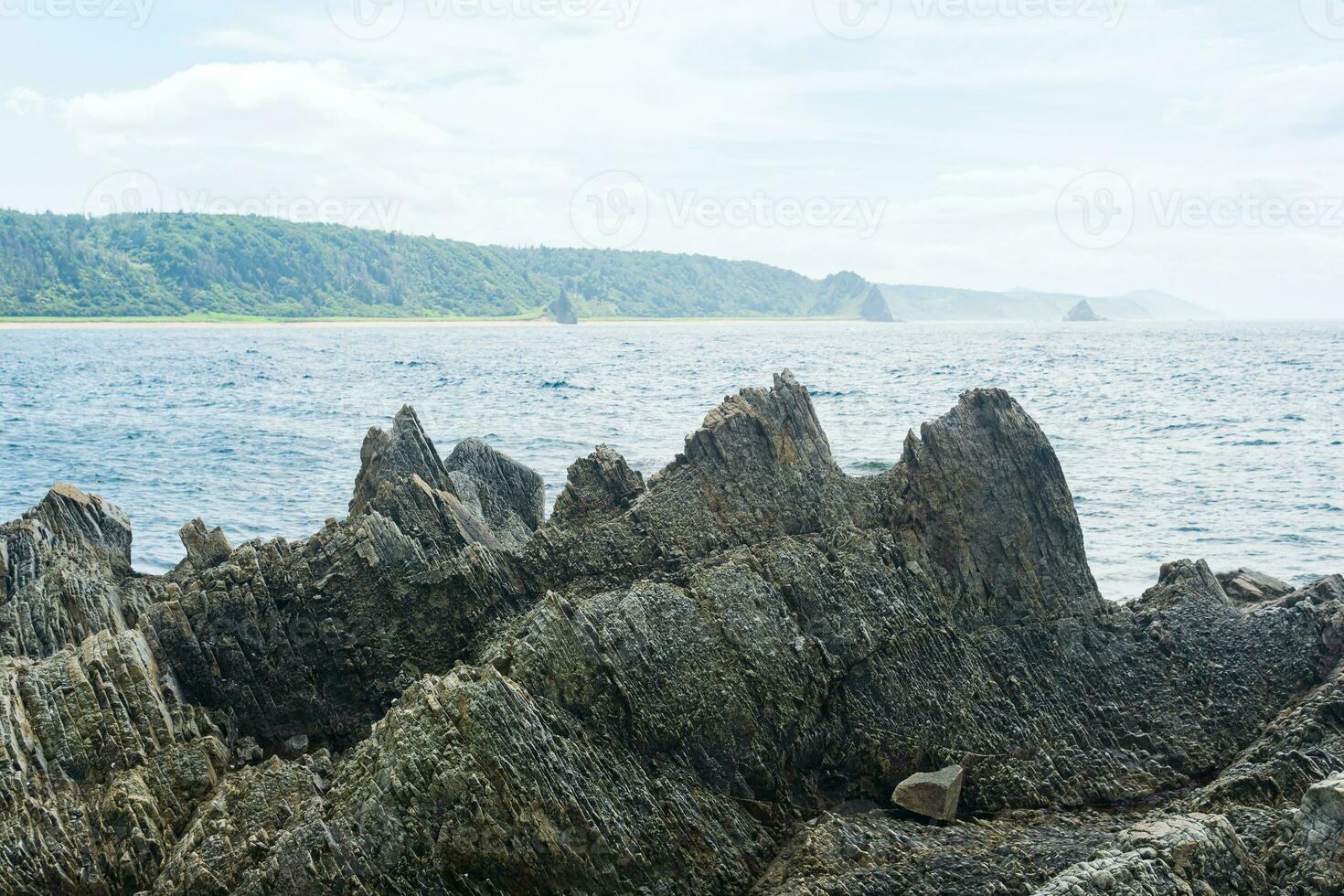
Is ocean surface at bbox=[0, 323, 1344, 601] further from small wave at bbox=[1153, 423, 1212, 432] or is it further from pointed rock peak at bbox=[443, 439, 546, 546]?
pointed rock peak at bbox=[443, 439, 546, 546]

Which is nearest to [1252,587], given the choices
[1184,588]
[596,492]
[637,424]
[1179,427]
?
[1184,588]

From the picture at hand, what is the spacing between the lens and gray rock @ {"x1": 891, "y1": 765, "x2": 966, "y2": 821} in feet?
35.0

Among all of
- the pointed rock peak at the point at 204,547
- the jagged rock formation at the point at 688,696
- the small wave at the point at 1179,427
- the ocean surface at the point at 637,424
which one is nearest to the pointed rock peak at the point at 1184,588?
the jagged rock formation at the point at 688,696

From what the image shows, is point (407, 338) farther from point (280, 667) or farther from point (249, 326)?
point (280, 667)

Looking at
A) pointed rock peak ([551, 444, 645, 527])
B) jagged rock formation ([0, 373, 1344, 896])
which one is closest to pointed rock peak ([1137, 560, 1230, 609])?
jagged rock formation ([0, 373, 1344, 896])

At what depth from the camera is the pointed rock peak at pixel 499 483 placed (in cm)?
1995

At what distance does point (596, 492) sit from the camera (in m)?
15.2

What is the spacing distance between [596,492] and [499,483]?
5.68 m

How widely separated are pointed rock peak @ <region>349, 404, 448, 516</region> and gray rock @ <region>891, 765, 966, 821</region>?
959 cm

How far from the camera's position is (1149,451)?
41.4 m

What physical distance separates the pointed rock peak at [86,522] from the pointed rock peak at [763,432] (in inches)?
334

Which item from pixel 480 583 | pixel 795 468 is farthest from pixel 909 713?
pixel 480 583

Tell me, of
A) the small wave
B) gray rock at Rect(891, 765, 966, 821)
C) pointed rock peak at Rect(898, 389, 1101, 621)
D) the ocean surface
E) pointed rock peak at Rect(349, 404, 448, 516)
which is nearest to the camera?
gray rock at Rect(891, 765, 966, 821)

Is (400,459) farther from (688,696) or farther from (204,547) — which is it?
(688,696)
